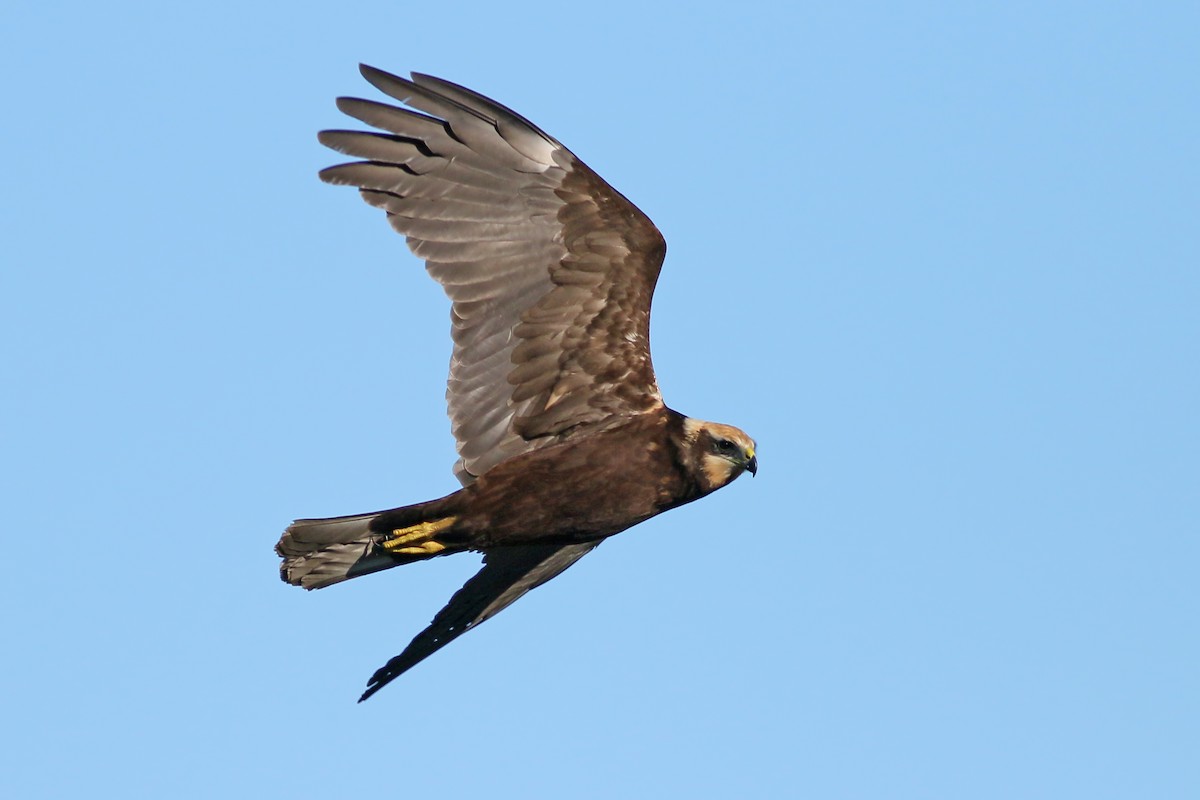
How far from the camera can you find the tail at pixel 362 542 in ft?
43.0

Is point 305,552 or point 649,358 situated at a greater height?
point 649,358

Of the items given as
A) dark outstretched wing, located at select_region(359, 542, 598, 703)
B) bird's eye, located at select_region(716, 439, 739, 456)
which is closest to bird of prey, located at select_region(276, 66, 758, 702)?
bird's eye, located at select_region(716, 439, 739, 456)

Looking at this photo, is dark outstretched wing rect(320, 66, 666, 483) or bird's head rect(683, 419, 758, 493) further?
bird's head rect(683, 419, 758, 493)

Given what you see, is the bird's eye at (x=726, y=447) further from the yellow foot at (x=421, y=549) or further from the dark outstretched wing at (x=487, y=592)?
the yellow foot at (x=421, y=549)

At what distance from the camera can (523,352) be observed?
43.8ft

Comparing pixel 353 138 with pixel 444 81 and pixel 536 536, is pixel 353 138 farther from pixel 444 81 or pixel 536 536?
pixel 536 536

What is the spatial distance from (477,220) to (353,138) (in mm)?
977

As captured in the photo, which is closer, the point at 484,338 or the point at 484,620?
the point at 484,338

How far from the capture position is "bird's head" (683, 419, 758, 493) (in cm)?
1324

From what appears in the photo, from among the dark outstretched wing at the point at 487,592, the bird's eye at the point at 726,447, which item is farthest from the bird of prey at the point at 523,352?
the dark outstretched wing at the point at 487,592

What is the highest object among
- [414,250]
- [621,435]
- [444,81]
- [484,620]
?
[444,81]

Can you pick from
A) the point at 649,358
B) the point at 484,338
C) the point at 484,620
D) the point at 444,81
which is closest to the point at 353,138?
the point at 444,81

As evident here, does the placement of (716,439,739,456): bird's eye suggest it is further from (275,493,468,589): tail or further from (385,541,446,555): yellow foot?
(385,541,446,555): yellow foot

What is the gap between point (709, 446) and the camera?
13.3 metres
